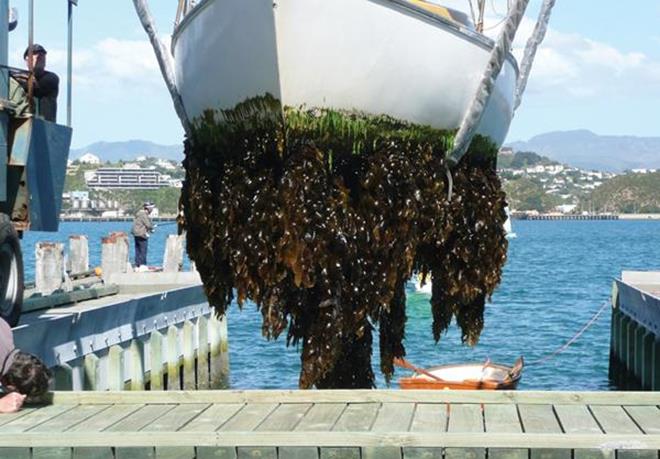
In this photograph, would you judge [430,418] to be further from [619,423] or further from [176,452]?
[176,452]

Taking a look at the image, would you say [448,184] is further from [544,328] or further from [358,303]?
[544,328]

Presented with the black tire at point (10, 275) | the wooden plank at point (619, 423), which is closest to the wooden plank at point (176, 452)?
the wooden plank at point (619, 423)

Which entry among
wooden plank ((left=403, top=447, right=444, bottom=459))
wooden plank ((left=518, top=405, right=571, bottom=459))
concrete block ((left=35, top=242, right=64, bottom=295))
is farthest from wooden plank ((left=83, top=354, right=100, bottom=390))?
wooden plank ((left=403, top=447, right=444, bottom=459))

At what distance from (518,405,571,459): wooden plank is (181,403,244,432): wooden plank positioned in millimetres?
1928

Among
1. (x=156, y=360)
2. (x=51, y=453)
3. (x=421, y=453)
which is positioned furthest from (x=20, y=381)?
(x=156, y=360)

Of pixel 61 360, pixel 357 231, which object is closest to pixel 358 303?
pixel 357 231

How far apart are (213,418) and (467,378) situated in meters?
11.5

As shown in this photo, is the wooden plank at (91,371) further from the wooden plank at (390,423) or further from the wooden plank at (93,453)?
the wooden plank at (93,453)

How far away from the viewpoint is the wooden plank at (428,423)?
27.7 ft

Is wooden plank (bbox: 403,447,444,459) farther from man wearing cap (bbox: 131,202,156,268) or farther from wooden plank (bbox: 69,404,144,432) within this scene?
man wearing cap (bbox: 131,202,156,268)

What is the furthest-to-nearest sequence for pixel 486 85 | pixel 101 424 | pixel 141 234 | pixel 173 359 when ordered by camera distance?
pixel 141 234 < pixel 173 359 < pixel 486 85 < pixel 101 424

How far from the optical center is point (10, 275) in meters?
16.8

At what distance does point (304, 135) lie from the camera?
10578mm

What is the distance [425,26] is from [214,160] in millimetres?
1921
